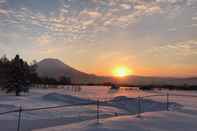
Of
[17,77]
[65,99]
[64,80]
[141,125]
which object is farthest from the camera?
[64,80]

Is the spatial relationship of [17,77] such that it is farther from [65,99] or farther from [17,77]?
[65,99]

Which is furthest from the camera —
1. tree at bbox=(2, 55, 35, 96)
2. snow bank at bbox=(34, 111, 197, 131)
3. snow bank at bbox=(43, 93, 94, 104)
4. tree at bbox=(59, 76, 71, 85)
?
tree at bbox=(59, 76, 71, 85)

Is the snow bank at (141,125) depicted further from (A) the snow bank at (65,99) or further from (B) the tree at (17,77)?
(B) the tree at (17,77)

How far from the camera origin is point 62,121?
20172 millimetres

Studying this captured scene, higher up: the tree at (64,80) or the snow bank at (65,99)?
the tree at (64,80)

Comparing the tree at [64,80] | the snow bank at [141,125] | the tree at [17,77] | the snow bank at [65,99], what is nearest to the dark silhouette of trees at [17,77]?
the tree at [17,77]

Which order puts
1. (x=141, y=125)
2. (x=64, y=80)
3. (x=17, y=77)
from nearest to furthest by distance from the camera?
(x=141, y=125) → (x=17, y=77) → (x=64, y=80)

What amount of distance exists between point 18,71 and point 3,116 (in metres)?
31.7

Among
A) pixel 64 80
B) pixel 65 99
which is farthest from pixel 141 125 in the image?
pixel 64 80

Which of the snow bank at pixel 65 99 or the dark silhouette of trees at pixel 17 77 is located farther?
the dark silhouette of trees at pixel 17 77

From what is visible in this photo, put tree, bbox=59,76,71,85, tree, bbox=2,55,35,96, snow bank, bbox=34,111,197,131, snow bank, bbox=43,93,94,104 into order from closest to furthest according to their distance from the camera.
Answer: snow bank, bbox=34,111,197,131 → snow bank, bbox=43,93,94,104 → tree, bbox=2,55,35,96 → tree, bbox=59,76,71,85

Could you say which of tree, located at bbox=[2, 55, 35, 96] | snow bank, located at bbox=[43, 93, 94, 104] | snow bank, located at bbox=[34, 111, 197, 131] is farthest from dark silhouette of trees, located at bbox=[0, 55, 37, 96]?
snow bank, located at bbox=[34, 111, 197, 131]

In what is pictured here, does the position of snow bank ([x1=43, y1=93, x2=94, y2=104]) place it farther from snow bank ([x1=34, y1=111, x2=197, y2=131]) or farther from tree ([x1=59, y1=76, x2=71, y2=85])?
tree ([x1=59, y1=76, x2=71, y2=85])

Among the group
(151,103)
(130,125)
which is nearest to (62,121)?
(130,125)
